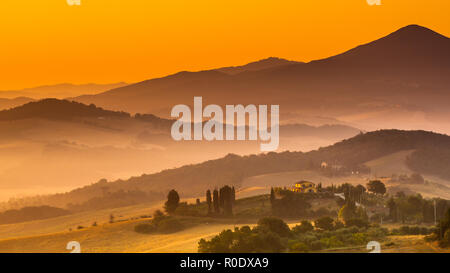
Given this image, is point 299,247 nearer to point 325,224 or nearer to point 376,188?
point 325,224

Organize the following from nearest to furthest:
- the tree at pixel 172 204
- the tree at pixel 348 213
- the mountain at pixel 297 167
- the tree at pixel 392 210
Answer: the tree at pixel 348 213
the tree at pixel 392 210
the tree at pixel 172 204
the mountain at pixel 297 167

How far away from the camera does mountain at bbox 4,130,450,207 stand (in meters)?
159

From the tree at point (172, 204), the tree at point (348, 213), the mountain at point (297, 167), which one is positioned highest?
the mountain at point (297, 167)

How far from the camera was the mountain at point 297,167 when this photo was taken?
520ft

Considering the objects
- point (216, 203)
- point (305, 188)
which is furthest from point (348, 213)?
point (305, 188)

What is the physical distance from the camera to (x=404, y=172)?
156 meters

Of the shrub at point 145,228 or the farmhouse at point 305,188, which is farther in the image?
the farmhouse at point 305,188

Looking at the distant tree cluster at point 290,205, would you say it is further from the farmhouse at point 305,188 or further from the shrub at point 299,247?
the shrub at point 299,247

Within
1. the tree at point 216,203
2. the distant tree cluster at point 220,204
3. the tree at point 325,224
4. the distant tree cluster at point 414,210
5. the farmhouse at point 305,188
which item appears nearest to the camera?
the tree at point 325,224

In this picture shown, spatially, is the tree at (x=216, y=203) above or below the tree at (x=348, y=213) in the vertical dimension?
above

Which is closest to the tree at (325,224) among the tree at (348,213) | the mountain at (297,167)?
the tree at (348,213)

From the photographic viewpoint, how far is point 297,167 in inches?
6604
